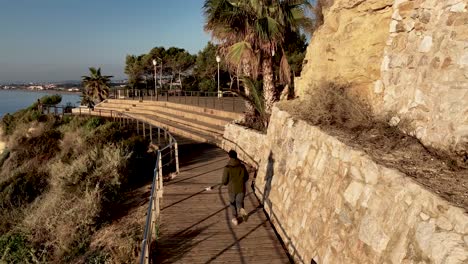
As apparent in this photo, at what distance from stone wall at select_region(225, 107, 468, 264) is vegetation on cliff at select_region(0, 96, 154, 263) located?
3.60 metres

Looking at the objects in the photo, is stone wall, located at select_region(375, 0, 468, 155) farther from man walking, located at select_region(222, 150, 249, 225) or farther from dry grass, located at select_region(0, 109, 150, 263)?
dry grass, located at select_region(0, 109, 150, 263)

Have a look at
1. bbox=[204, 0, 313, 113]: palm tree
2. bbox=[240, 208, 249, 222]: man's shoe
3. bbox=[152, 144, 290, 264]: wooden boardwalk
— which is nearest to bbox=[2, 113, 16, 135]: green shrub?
bbox=[204, 0, 313, 113]: palm tree

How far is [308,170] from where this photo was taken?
6.64m

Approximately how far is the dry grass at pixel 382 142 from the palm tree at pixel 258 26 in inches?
258

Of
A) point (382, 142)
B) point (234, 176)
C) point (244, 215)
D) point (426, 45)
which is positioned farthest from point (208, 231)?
point (426, 45)

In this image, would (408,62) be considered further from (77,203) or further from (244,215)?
(77,203)

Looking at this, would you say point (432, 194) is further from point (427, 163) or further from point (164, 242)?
point (164, 242)

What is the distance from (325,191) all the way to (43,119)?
97.2ft

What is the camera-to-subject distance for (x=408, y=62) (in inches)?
226

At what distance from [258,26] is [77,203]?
29.3ft

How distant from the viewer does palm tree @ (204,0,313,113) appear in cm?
1427

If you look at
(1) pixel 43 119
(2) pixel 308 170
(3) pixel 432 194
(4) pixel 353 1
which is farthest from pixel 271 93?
(1) pixel 43 119

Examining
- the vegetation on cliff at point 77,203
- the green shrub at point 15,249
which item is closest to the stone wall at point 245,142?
the vegetation on cliff at point 77,203

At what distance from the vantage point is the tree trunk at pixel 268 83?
1518 centimetres
